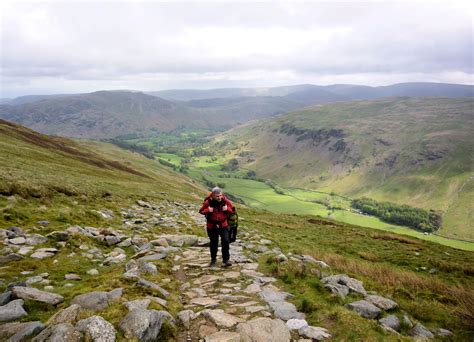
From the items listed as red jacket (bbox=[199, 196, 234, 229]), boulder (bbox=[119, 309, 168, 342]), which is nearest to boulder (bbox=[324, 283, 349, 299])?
red jacket (bbox=[199, 196, 234, 229])

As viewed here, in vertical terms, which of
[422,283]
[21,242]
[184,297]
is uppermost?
[21,242]

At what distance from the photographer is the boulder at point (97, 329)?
7163mm

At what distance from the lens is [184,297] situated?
11812 mm

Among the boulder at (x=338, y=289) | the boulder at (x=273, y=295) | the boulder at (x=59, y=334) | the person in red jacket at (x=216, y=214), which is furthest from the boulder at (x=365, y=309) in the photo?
the boulder at (x=59, y=334)

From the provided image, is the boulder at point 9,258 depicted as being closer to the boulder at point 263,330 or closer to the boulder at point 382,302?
the boulder at point 263,330

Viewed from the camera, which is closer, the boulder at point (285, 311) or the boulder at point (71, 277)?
the boulder at point (285, 311)

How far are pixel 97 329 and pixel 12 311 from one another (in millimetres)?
2927

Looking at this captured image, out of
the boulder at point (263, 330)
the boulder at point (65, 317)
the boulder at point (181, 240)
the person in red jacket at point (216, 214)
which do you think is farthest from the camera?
the boulder at point (181, 240)

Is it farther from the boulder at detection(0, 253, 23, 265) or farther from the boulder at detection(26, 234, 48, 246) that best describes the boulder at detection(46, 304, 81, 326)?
the boulder at detection(26, 234, 48, 246)

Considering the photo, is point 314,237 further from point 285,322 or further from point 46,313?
point 46,313

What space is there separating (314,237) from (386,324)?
27282 millimetres

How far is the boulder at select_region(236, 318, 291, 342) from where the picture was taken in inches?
343

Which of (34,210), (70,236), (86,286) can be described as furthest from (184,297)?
(34,210)

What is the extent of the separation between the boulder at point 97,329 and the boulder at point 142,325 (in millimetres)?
409
